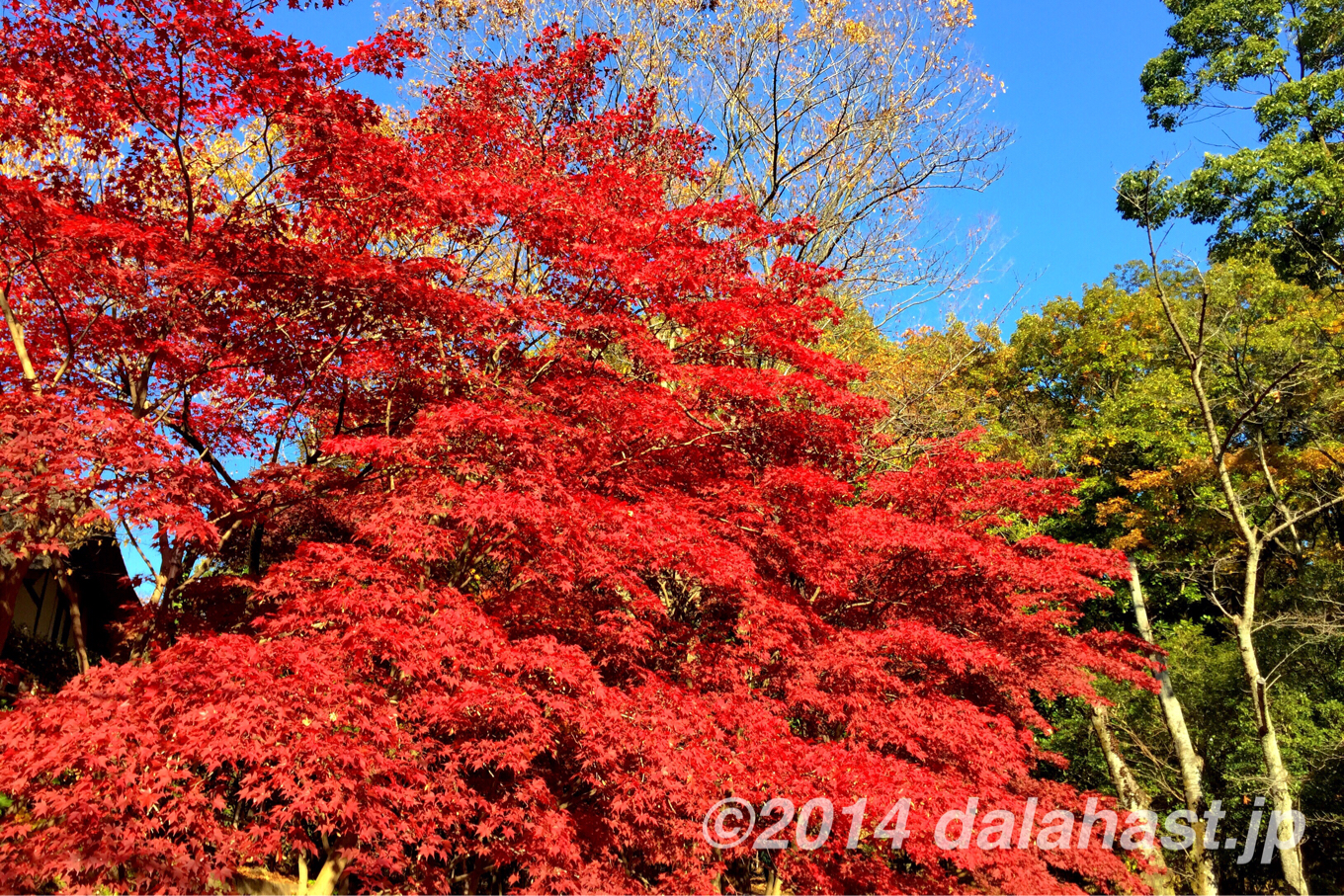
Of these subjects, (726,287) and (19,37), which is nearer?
(19,37)

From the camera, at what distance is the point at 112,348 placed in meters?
7.27

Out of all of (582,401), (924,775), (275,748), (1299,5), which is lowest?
(275,748)

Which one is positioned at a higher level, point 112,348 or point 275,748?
point 112,348

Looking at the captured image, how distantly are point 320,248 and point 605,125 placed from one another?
22.3 feet

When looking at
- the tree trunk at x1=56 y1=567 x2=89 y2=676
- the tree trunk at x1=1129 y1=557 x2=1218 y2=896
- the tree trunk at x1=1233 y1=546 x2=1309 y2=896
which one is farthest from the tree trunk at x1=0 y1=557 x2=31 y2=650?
the tree trunk at x1=1129 y1=557 x2=1218 y2=896

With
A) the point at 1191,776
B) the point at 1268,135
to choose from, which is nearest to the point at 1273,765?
the point at 1191,776

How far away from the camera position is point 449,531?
6629 mm

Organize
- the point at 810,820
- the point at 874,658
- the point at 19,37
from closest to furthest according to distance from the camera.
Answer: the point at 19,37 < the point at 810,820 < the point at 874,658

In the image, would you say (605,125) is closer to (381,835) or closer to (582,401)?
(582,401)

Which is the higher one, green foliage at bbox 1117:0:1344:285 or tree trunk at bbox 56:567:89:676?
green foliage at bbox 1117:0:1344:285

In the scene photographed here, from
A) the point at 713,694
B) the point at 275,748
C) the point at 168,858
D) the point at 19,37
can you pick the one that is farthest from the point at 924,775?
the point at 19,37

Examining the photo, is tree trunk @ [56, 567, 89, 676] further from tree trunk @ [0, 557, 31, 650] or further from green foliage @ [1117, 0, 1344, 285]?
green foliage @ [1117, 0, 1344, 285]

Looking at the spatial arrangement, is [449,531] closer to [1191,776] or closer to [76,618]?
[76,618]

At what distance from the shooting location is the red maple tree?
5418mm
